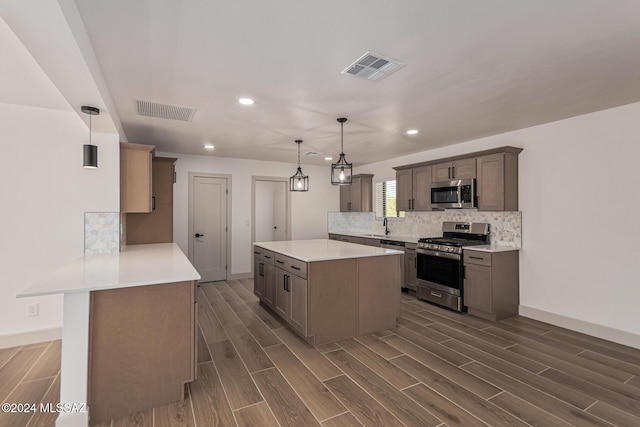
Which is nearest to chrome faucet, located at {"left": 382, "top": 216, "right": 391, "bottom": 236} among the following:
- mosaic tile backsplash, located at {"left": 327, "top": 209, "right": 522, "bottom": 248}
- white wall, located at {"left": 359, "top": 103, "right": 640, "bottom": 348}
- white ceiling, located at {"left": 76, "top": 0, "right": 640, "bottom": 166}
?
mosaic tile backsplash, located at {"left": 327, "top": 209, "right": 522, "bottom": 248}

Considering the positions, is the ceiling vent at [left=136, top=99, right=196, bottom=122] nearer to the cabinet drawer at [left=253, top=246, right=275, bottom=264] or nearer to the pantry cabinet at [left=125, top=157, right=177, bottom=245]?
the pantry cabinet at [left=125, top=157, right=177, bottom=245]

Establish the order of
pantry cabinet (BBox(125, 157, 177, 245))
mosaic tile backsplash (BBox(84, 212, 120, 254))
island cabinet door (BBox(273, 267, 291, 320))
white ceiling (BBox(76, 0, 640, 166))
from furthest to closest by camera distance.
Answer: pantry cabinet (BBox(125, 157, 177, 245))
island cabinet door (BBox(273, 267, 291, 320))
mosaic tile backsplash (BBox(84, 212, 120, 254))
white ceiling (BBox(76, 0, 640, 166))

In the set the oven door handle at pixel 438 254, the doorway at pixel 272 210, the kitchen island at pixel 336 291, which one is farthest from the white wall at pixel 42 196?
the oven door handle at pixel 438 254

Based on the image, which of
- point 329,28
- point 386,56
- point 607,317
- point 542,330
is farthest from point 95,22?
point 607,317

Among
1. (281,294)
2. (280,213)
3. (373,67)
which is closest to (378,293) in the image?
(281,294)

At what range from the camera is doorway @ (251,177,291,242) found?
6891 millimetres

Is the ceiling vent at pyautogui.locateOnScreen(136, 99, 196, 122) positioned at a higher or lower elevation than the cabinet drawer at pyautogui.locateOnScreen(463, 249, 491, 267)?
higher

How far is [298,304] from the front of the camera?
3311 mm

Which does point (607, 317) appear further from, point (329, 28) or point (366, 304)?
point (329, 28)

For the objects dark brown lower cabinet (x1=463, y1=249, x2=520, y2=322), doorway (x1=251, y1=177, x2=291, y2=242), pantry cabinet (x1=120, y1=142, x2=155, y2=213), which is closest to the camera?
pantry cabinet (x1=120, y1=142, x2=155, y2=213)

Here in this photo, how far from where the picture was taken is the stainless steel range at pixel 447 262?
4262mm

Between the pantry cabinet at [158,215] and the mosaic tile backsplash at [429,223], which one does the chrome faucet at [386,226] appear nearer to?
the mosaic tile backsplash at [429,223]

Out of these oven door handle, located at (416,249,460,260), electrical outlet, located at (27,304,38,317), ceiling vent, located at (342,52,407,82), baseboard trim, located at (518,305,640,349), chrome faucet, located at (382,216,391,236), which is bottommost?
baseboard trim, located at (518,305,640,349)

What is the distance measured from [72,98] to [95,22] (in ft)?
3.10
